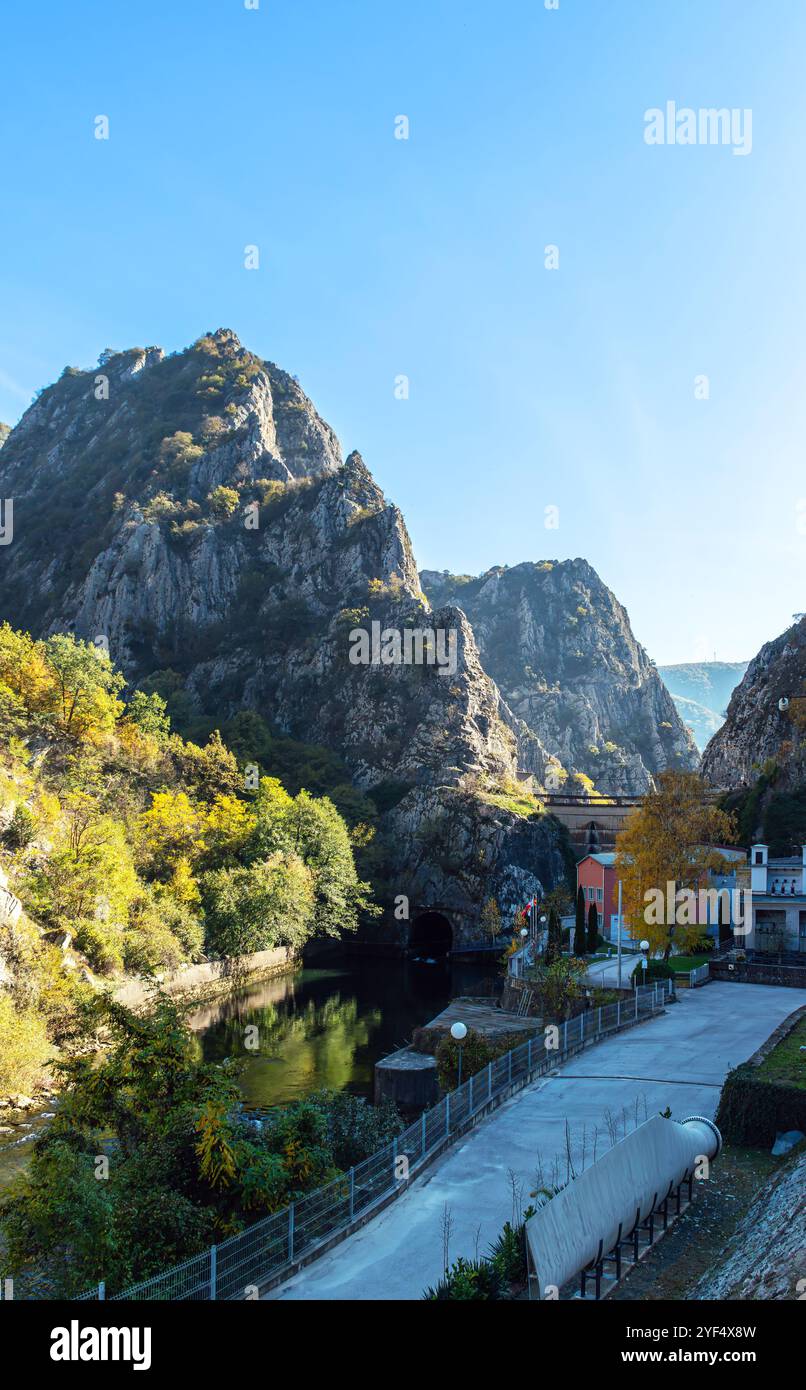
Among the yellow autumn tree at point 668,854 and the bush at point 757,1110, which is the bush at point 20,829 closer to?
the yellow autumn tree at point 668,854

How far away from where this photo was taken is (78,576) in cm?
12781

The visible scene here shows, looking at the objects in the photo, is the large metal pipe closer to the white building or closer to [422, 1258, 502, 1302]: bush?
[422, 1258, 502, 1302]: bush

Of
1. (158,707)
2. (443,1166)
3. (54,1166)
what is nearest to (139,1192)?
(54,1166)

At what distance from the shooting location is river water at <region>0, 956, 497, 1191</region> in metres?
35.9

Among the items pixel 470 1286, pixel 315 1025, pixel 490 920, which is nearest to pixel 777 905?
pixel 315 1025

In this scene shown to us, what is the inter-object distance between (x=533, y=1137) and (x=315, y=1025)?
3010 centimetres

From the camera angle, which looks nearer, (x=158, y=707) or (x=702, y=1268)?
(x=702, y=1268)

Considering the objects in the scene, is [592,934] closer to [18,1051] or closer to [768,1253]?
[18,1051]

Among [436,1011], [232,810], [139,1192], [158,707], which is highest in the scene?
[158,707]

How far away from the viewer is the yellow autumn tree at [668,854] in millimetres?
49219

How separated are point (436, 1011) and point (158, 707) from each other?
41.7m

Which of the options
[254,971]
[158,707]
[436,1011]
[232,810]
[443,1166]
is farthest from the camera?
[158,707]
